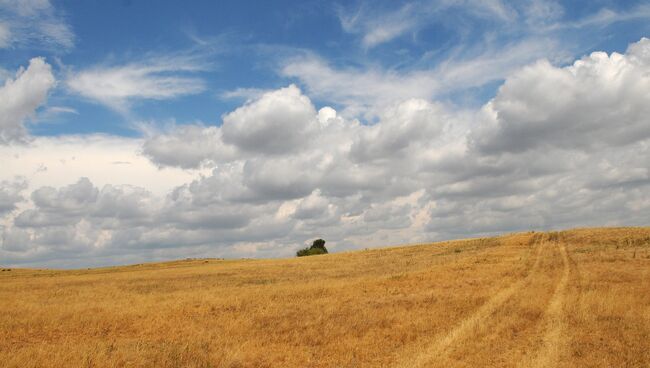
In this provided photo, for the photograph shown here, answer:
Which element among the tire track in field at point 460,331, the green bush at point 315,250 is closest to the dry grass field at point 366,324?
the tire track in field at point 460,331

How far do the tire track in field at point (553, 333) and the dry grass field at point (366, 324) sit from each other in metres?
0.06

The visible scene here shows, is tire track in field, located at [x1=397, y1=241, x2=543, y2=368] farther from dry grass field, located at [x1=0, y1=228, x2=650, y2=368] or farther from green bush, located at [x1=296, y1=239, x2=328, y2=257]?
green bush, located at [x1=296, y1=239, x2=328, y2=257]

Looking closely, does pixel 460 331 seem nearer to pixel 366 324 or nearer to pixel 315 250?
pixel 366 324

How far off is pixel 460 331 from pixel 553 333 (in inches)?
120

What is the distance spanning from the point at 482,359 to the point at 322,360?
16.0ft

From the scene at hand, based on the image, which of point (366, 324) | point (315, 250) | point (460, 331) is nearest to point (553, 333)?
point (460, 331)

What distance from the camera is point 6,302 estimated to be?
33.4 metres

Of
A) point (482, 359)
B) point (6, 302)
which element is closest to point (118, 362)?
point (482, 359)

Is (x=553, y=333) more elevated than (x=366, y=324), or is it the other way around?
(x=366, y=324)

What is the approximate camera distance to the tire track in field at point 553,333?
44.8 feet

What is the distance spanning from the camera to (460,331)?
691 inches

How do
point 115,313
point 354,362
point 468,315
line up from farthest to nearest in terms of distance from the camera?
point 115,313 < point 468,315 < point 354,362

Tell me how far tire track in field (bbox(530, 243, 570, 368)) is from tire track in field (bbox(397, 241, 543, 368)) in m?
2.15

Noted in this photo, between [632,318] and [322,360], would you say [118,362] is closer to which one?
[322,360]
